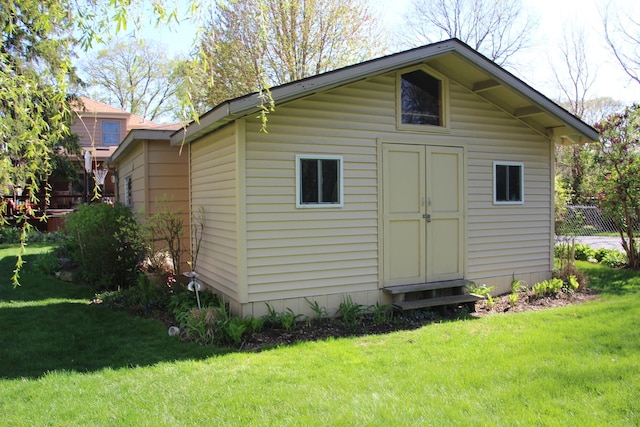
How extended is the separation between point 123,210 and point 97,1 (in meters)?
6.56

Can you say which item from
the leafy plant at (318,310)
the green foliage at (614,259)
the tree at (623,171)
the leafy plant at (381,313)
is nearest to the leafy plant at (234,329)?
the leafy plant at (318,310)

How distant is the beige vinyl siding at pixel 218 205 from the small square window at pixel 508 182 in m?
4.25

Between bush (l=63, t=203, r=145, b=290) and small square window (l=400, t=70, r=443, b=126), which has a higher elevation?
small square window (l=400, t=70, r=443, b=126)

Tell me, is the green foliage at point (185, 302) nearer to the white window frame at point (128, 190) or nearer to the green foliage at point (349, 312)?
the green foliage at point (349, 312)

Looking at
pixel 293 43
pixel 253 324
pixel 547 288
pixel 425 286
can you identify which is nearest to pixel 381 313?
pixel 425 286

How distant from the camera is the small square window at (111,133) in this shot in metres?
23.5

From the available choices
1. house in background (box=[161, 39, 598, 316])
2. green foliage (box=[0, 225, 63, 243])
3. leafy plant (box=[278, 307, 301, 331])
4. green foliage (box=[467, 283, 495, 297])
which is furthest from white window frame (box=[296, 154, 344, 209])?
green foliage (box=[0, 225, 63, 243])

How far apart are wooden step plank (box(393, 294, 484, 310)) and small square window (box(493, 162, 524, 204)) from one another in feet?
5.79

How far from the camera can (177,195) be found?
29.2 ft

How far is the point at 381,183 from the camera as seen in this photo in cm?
687

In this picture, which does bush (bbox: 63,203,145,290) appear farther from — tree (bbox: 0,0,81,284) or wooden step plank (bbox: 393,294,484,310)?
tree (bbox: 0,0,81,284)

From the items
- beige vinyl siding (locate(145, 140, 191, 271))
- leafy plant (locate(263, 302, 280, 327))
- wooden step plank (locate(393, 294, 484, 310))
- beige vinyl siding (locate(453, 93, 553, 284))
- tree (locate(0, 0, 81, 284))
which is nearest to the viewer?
tree (locate(0, 0, 81, 284))

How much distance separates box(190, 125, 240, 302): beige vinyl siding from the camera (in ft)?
20.6

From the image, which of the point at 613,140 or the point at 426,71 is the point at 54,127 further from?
the point at 613,140
